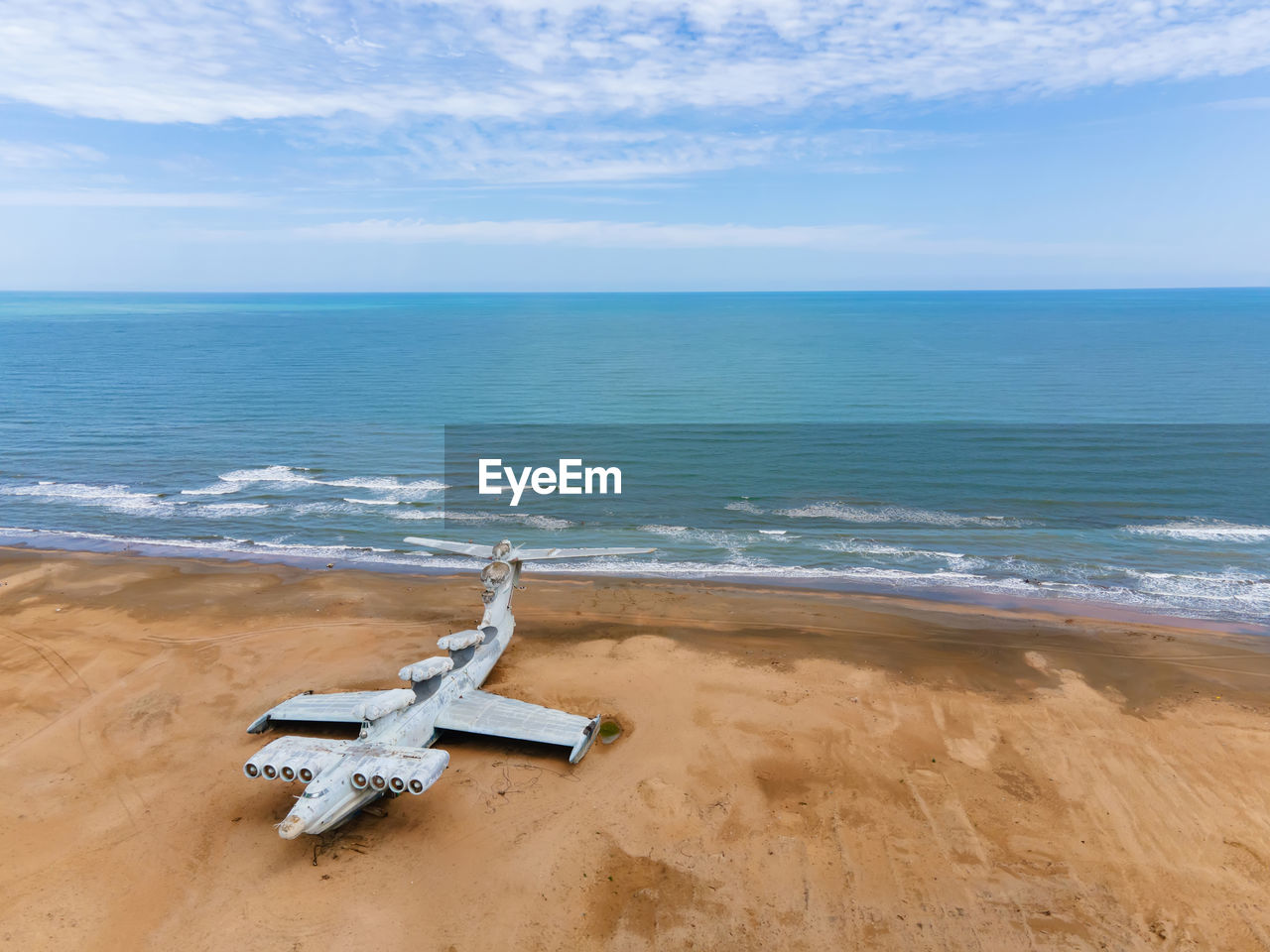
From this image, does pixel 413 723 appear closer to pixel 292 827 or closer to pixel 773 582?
pixel 292 827

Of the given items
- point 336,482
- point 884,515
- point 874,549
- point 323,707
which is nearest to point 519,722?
point 323,707

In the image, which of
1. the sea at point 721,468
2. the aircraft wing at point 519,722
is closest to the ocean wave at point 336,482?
the sea at point 721,468

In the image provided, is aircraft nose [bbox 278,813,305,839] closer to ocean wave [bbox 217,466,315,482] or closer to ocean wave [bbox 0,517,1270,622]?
ocean wave [bbox 0,517,1270,622]

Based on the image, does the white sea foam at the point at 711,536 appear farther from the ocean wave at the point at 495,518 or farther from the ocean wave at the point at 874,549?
the ocean wave at the point at 495,518

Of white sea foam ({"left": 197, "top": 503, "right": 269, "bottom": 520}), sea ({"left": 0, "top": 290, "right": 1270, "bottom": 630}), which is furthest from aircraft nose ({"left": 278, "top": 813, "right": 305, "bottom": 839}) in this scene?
white sea foam ({"left": 197, "top": 503, "right": 269, "bottom": 520})

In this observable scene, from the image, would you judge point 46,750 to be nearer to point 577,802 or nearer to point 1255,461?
point 577,802

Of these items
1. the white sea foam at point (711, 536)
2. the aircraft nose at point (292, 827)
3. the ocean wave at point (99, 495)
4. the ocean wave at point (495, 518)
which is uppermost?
the aircraft nose at point (292, 827)
